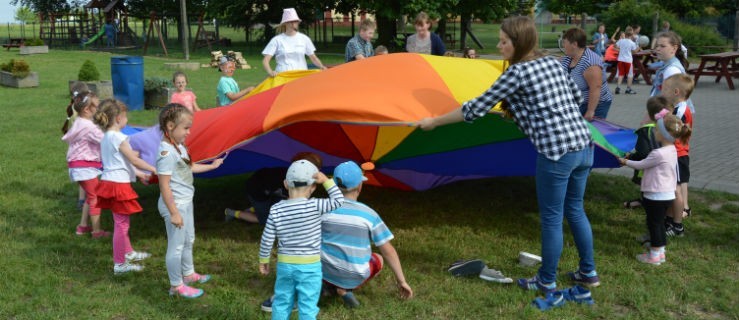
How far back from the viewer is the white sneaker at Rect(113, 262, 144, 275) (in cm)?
484

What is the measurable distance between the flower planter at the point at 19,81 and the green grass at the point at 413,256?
943 cm

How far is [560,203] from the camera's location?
4.09 meters

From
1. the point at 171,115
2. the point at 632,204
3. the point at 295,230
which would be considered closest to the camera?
the point at 295,230

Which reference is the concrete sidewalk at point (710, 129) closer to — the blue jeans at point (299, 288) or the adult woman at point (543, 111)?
the adult woman at point (543, 111)

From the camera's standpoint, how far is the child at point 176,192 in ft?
13.8

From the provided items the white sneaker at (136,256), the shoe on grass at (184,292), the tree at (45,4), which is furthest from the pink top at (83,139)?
the tree at (45,4)

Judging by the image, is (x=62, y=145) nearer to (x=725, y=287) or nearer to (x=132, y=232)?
(x=132, y=232)

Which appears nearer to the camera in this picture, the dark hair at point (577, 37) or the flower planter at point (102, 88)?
the dark hair at point (577, 37)

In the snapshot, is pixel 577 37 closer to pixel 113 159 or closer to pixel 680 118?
pixel 680 118

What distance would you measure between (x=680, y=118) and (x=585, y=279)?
5.79 ft

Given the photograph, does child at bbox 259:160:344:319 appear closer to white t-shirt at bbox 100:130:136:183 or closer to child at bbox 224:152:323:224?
white t-shirt at bbox 100:130:136:183

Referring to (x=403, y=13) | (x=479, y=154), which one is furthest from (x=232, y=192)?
(x=403, y=13)

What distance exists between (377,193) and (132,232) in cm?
242

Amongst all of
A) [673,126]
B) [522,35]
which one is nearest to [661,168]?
[673,126]
